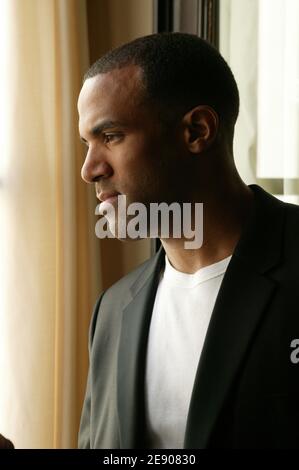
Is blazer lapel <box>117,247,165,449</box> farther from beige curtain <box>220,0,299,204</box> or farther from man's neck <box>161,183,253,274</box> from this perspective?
beige curtain <box>220,0,299,204</box>

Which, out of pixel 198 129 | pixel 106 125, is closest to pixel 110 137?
pixel 106 125

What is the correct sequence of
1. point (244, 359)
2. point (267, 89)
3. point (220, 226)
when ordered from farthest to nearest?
point (267, 89) < point (220, 226) < point (244, 359)

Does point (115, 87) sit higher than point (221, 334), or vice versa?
point (115, 87)

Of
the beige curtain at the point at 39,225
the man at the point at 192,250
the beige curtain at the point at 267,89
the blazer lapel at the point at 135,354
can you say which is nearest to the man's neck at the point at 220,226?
the man at the point at 192,250

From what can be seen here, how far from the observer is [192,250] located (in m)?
1.18

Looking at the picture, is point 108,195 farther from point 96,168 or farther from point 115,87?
point 115,87

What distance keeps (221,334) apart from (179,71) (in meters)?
0.44

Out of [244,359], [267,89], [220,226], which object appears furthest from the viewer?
[267,89]

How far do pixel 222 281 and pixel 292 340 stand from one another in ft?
0.50

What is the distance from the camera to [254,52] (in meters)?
1.67

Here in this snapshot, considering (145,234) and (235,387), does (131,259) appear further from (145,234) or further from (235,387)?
(235,387)

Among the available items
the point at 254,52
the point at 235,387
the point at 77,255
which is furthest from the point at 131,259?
the point at 235,387

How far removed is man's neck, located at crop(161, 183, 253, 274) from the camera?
3.78 ft
